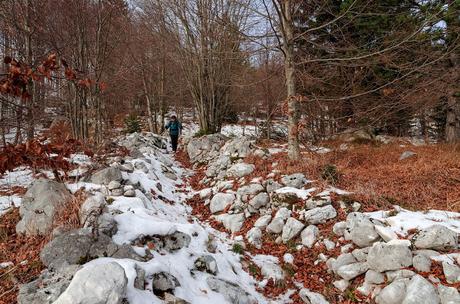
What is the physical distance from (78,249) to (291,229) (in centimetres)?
386

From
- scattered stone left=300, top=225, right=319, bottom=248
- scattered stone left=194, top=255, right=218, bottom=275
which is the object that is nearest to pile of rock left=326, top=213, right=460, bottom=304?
scattered stone left=300, top=225, right=319, bottom=248

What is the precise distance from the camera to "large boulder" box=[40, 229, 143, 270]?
374 centimetres

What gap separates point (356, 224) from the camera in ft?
16.9

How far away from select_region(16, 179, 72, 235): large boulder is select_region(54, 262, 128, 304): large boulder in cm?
170

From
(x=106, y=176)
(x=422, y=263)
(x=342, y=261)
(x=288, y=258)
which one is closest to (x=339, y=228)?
(x=342, y=261)

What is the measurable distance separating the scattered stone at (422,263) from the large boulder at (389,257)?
0.07 meters

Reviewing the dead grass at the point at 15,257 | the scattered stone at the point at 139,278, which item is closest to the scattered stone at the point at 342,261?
the scattered stone at the point at 139,278

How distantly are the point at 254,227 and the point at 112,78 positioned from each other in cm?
1609

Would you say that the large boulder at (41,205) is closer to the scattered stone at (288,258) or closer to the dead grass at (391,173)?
the scattered stone at (288,258)

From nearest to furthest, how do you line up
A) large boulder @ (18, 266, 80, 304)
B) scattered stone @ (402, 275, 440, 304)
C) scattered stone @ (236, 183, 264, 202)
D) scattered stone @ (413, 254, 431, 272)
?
large boulder @ (18, 266, 80, 304)
scattered stone @ (402, 275, 440, 304)
scattered stone @ (413, 254, 431, 272)
scattered stone @ (236, 183, 264, 202)

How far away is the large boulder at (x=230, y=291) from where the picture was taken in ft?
13.6

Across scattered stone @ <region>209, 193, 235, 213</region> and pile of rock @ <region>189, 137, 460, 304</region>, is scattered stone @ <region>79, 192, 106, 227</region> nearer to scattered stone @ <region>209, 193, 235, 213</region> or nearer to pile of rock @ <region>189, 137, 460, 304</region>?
pile of rock @ <region>189, 137, 460, 304</region>

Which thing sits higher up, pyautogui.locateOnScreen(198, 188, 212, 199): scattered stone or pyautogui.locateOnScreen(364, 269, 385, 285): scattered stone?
pyautogui.locateOnScreen(198, 188, 212, 199): scattered stone

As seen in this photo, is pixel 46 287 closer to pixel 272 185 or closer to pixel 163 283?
pixel 163 283
